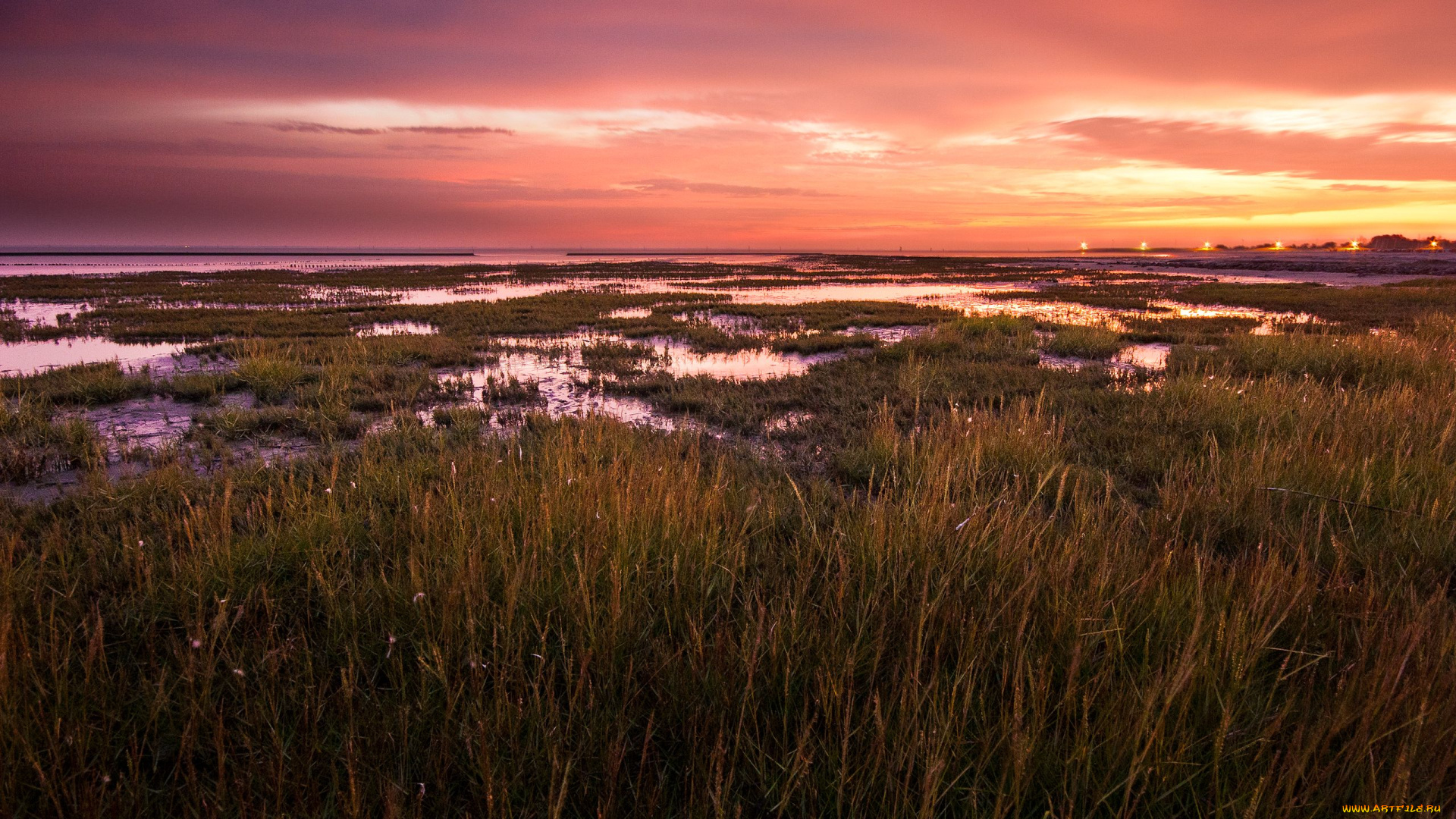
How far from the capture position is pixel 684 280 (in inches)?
1889

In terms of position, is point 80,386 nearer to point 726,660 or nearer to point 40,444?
point 40,444

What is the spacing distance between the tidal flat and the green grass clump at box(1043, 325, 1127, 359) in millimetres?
4973

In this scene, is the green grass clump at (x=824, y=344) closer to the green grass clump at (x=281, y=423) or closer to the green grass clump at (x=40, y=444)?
the green grass clump at (x=281, y=423)

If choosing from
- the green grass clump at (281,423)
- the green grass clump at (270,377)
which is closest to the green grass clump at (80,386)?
the green grass clump at (270,377)

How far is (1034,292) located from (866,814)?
3700cm

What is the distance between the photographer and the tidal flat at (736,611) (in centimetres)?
200

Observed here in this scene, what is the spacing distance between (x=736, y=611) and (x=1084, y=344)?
13.9 metres

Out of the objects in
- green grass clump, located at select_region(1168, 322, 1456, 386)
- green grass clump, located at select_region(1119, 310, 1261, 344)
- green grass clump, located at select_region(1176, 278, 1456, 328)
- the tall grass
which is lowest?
the tall grass

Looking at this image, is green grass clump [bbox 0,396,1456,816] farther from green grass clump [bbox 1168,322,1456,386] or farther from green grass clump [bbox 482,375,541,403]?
green grass clump [bbox 1168,322,1456,386]

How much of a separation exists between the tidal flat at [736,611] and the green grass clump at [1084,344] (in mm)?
4973

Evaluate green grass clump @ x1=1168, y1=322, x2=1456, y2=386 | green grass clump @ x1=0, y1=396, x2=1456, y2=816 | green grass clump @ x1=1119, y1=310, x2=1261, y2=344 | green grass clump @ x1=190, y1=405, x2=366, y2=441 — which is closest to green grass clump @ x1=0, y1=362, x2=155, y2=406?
green grass clump @ x1=190, y1=405, x2=366, y2=441

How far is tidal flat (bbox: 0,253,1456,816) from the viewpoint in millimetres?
1996

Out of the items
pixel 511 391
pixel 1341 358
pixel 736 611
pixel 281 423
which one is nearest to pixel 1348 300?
pixel 1341 358

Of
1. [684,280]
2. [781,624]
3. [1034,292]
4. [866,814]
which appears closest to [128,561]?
[781,624]
